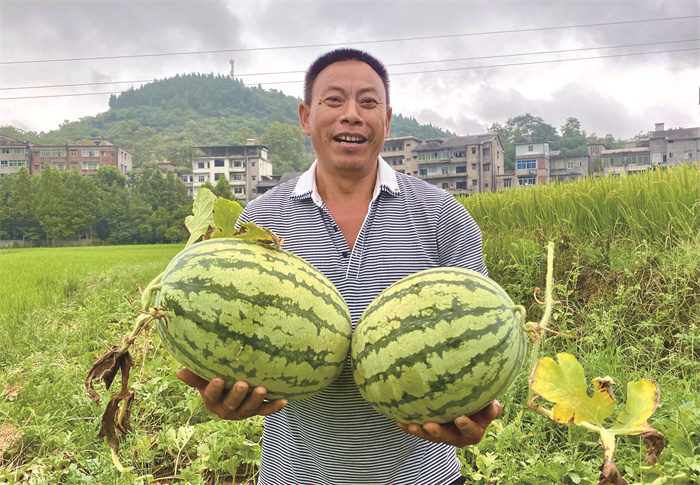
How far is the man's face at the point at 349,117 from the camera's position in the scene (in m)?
1.99

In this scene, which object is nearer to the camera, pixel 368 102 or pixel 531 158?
pixel 368 102

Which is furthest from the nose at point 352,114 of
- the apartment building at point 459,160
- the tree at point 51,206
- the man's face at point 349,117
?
the apartment building at point 459,160

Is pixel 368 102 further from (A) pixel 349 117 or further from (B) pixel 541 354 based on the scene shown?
(B) pixel 541 354

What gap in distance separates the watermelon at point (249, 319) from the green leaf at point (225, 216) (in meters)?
0.11

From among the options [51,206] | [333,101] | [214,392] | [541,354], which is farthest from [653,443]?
[51,206]

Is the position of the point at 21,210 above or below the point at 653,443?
above

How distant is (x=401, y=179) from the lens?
88.3 inches

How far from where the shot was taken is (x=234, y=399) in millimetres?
1369

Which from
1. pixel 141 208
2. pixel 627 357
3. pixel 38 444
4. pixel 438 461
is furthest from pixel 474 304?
pixel 141 208

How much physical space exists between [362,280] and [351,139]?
2.06 ft

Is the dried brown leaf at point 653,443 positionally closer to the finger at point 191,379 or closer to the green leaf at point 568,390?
the green leaf at point 568,390

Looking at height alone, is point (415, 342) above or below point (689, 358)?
above

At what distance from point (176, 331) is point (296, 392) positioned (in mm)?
414

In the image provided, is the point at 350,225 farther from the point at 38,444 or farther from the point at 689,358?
the point at 689,358
